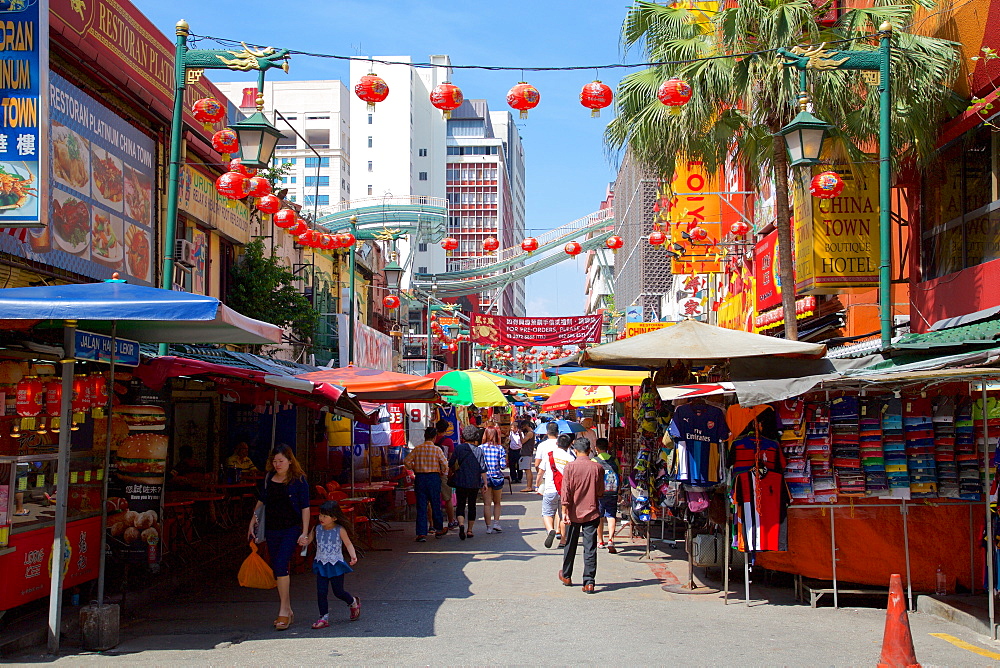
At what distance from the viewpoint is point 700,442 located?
10.2 metres

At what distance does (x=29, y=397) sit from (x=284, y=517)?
2472 millimetres

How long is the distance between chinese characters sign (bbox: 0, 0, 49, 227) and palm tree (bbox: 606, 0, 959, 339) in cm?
769

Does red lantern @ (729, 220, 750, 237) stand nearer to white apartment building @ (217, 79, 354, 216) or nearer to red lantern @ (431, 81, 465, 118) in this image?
red lantern @ (431, 81, 465, 118)

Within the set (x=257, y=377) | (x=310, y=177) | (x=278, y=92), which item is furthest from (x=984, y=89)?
(x=310, y=177)

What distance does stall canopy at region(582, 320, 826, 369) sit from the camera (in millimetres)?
10773

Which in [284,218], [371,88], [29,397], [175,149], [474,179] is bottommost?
[29,397]

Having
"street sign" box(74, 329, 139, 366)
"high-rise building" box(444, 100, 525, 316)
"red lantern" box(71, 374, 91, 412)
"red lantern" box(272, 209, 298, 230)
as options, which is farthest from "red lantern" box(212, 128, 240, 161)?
"high-rise building" box(444, 100, 525, 316)

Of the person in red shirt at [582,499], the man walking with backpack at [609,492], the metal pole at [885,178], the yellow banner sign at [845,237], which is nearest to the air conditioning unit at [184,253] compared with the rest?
the man walking with backpack at [609,492]

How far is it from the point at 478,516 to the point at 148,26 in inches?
435

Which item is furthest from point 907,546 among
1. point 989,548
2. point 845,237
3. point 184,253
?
point 184,253

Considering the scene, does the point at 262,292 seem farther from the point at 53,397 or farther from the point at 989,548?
the point at 989,548

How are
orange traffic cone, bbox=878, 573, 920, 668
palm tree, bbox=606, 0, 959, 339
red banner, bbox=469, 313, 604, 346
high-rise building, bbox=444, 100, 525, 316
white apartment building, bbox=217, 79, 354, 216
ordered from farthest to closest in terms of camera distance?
high-rise building, bbox=444, 100, 525, 316
white apartment building, bbox=217, 79, 354, 216
red banner, bbox=469, 313, 604, 346
palm tree, bbox=606, 0, 959, 339
orange traffic cone, bbox=878, 573, 920, 668

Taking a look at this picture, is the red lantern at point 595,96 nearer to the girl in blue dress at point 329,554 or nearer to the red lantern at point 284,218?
the girl in blue dress at point 329,554

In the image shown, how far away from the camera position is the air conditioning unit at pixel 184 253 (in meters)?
17.1
